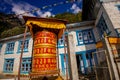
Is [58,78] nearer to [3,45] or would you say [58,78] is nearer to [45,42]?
[45,42]

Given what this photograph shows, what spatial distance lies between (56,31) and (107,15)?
7416 millimetres

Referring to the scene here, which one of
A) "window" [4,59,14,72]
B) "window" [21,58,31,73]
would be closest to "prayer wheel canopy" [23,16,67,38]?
"window" [21,58,31,73]

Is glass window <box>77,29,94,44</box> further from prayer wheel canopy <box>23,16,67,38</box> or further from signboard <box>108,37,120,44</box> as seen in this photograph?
prayer wheel canopy <box>23,16,67,38</box>

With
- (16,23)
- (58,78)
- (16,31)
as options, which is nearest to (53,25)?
(58,78)

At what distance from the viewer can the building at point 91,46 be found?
7.69 m

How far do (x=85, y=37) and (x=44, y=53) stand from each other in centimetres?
1191

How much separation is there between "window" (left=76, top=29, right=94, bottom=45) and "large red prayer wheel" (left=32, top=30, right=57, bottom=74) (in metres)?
10.7

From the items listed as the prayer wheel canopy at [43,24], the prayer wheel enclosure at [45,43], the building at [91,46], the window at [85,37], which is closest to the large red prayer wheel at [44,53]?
the prayer wheel enclosure at [45,43]

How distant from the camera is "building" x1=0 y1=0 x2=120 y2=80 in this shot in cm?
769

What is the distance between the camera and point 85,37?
16.8 m

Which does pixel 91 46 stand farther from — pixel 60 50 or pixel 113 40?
pixel 113 40

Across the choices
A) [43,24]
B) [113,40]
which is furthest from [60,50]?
[43,24]

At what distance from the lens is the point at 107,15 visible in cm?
1180

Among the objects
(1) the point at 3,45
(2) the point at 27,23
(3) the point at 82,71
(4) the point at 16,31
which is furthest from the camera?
(4) the point at 16,31
